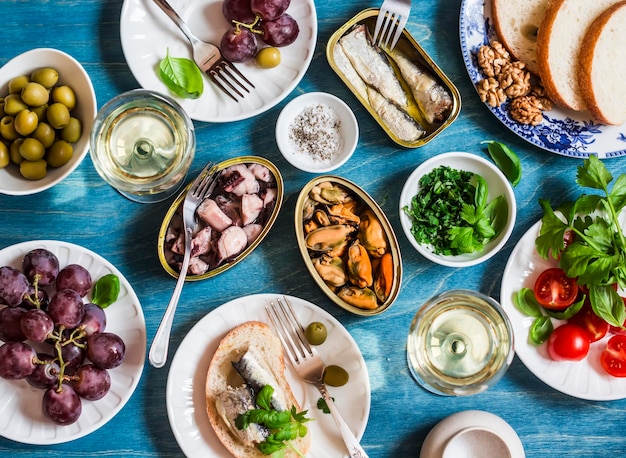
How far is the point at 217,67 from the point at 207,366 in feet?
2.51

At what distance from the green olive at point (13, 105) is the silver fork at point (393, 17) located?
89 cm

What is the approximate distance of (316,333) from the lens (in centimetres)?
161

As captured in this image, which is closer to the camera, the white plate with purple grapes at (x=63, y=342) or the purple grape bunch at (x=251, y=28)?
the white plate with purple grapes at (x=63, y=342)

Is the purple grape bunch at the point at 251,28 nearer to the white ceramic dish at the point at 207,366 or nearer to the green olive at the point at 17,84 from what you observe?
the green olive at the point at 17,84

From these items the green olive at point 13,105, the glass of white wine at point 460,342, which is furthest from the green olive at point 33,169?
the glass of white wine at point 460,342

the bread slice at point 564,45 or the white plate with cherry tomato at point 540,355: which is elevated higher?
the bread slice at point 564,45

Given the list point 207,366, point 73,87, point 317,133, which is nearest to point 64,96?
point 73,87

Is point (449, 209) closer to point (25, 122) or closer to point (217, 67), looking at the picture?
point (217, 67)

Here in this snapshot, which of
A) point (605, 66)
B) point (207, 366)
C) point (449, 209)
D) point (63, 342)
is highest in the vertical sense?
point (605, 66)

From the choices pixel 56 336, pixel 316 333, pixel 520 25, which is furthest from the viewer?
pixel 520 25

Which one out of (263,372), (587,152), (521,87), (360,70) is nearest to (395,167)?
(360,70)

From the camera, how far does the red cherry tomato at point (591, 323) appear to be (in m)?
1.69

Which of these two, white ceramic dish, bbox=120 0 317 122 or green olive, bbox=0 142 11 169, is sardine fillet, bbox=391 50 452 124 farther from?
green olive, bbox=0 142 11 169

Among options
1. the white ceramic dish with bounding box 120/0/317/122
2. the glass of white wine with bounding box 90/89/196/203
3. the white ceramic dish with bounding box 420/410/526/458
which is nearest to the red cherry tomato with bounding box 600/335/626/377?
the white ceramic dish with bounding box 420/410/526/458
